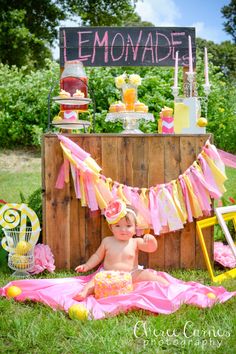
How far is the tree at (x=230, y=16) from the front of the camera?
112ft

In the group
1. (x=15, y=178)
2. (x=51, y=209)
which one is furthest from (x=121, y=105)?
(x=15, y=178)

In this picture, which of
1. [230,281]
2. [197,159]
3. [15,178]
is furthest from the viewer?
[15,178]

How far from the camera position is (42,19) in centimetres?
2223

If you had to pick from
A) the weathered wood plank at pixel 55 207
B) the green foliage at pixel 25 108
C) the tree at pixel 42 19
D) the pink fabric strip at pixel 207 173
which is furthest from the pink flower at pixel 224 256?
the tree at pixel 42 19

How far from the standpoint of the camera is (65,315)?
311cm

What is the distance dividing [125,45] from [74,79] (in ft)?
1.97

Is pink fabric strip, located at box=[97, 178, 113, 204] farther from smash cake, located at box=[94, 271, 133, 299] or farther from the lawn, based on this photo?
the lawn

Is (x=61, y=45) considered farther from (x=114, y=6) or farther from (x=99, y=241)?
(x=114, y=6)

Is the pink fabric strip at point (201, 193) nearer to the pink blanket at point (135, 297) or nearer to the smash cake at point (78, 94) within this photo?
the pink blanket at point (135, 297)

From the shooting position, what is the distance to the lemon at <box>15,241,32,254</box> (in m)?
3.94

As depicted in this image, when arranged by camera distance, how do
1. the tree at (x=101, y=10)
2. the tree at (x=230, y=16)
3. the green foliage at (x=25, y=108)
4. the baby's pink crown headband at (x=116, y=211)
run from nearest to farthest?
the baby's pink crown headband at (x=116, y=211) < the green foliage at (x=25, y=108) < the tree at (x=101, y=10) < the tree at (x=230, y=16)

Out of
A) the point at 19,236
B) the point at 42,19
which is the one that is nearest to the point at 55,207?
the point at 19,236

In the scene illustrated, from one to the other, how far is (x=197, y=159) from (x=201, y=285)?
102 cm

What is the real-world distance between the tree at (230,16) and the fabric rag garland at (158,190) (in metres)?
32.0
